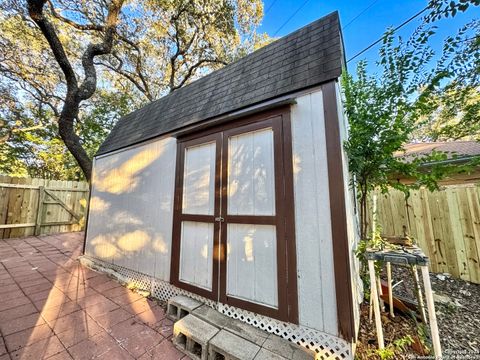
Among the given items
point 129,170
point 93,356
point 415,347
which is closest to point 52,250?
point 129,170

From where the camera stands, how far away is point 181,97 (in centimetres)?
367

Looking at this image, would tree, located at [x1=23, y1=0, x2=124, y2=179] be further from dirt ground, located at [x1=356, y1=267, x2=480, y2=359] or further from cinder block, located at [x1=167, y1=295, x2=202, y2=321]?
dirt ground, located at [x1=356, y1=267, x2=480, y2=359]

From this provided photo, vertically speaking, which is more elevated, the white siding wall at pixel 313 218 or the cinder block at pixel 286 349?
the white siding wall at pixel 313 218

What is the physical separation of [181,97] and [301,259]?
3426 mm

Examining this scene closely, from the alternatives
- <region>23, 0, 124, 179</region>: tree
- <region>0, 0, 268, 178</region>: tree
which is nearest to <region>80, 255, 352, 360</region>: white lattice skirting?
<region>23, 0, 124, 179</region>: tree

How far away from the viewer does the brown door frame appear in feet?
5.99

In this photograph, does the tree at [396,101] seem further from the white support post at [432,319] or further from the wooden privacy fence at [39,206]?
the wooden privacy fence at [39,206]

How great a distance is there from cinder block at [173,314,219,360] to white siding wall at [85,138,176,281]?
94 cm

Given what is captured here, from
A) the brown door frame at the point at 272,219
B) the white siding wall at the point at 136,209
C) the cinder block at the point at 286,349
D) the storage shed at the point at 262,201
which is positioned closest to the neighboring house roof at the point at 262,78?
the storage shed at the point at 262,201

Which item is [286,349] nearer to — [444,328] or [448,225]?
[444,328]

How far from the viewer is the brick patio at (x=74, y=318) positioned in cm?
179

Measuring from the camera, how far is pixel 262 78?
2504 mm

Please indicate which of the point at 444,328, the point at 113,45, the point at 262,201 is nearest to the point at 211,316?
the point at 262,201

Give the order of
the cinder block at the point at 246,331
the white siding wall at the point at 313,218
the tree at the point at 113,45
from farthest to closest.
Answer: the tree at the point at 113,45
the cinder block at the point at 246,331
the white siding wall at the point at 313,218
